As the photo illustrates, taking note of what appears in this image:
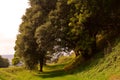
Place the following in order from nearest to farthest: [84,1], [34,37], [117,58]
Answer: [117,58] < [84,1] < [34,37]

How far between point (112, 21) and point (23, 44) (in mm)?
14180

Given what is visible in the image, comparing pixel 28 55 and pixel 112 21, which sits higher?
pixel 112 21

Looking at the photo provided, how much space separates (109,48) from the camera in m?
33.9

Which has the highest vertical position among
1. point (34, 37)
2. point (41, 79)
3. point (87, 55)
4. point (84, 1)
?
point (84, 1)

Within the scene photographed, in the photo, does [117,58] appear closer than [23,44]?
Yes

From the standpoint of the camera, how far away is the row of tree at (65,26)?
3700cm

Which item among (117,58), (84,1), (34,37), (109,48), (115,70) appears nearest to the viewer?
(115,70)

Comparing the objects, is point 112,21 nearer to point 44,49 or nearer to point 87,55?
point 87,55

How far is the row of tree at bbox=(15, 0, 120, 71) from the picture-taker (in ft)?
121

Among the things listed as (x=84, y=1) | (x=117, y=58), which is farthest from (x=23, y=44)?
(x=117, y=58)

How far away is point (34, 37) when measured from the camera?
41656mm

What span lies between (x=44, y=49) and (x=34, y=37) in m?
3.25

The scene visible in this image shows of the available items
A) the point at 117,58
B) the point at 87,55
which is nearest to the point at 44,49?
the point at 87,55

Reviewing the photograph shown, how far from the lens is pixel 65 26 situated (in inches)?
1548
